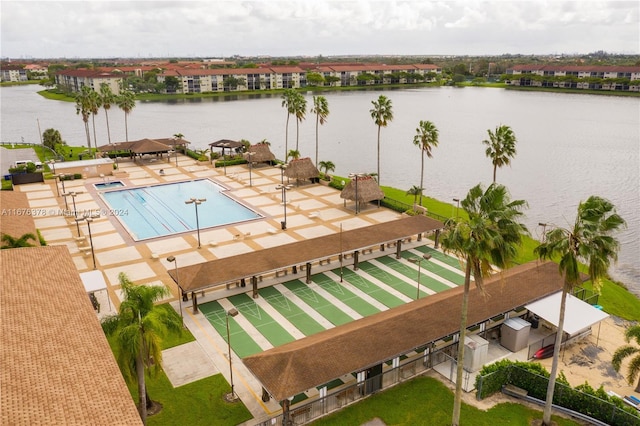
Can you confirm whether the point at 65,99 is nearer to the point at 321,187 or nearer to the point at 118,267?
the point at 321,187

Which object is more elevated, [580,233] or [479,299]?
[580,233]

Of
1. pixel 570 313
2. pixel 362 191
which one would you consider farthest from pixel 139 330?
pixel 362 191

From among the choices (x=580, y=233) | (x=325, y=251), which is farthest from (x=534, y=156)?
(x=580, y=233)

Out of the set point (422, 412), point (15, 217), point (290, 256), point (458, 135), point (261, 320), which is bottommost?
point (422, 412)

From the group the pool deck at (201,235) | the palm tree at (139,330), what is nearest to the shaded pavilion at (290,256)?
the pool deck at (201,235)

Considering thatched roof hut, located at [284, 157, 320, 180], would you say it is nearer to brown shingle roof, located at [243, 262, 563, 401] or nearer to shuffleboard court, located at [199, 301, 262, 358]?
shuffleboard court, located at [199, 301, 262, 358]

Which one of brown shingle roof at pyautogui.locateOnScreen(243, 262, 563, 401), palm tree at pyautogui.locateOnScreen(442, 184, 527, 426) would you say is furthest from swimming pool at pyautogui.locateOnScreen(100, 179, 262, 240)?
palm tree at pyautogui.locateOnScreen(442, 184, 527, 426)

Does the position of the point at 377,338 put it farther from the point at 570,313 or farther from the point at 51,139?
the point at 51,139
